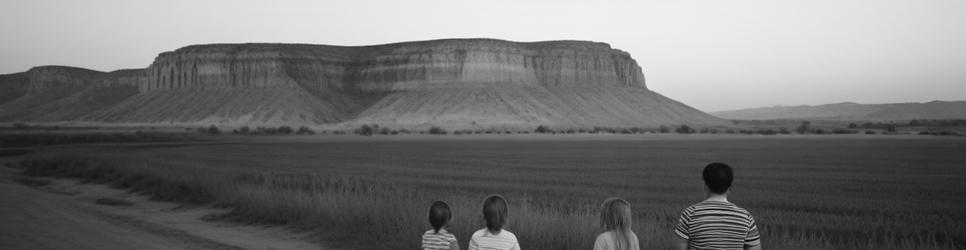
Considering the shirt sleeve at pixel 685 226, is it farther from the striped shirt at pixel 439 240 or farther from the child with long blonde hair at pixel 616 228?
the striped shirt at pixel 439 240

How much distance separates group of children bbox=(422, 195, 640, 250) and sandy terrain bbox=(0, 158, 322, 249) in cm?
676

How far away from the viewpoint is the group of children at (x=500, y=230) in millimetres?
5812

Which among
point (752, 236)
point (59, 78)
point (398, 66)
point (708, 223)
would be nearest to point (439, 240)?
point (708, 223)

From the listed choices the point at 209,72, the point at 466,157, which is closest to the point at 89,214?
the point at 466,157

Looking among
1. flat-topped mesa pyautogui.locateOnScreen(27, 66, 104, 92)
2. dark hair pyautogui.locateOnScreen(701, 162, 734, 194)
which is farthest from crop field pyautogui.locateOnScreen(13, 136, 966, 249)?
flat-topped mesa pyautogui.locateOnScreen(27, 66, 104, 92)

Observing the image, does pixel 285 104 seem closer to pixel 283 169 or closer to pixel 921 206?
pixel 283 169

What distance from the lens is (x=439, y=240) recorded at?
6820 millimetres

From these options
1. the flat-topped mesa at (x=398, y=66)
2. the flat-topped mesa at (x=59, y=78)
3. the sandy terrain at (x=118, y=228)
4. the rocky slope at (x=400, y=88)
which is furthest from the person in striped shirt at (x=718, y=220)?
the flat-topped mesa at (x=59, y=78)

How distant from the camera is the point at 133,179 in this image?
24.4 m

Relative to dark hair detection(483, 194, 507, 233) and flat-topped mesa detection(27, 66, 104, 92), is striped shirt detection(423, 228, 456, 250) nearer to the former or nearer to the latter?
dark hair detection(483, 194, 507, 233)

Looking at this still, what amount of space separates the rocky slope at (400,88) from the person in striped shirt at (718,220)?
301 ft

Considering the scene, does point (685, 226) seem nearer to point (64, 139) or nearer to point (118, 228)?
point (118, 228)

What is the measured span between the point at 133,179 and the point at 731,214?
2339cm

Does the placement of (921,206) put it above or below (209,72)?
below
